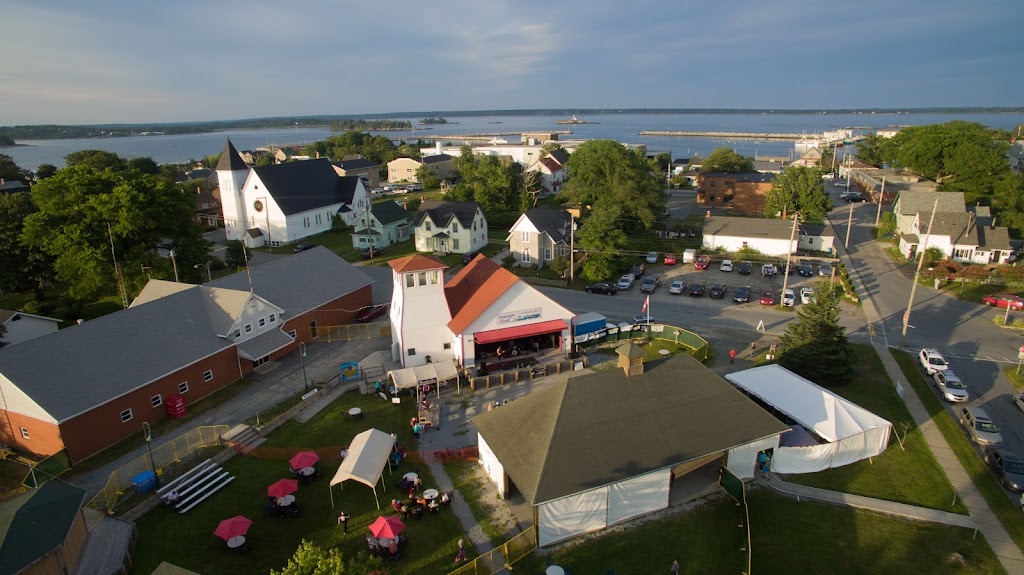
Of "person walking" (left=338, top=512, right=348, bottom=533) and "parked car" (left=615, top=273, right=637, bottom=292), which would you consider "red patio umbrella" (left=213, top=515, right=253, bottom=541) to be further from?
"parked car" (left=615, top=273, right=637, bottom=292)

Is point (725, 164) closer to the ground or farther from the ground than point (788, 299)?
farther from the ground

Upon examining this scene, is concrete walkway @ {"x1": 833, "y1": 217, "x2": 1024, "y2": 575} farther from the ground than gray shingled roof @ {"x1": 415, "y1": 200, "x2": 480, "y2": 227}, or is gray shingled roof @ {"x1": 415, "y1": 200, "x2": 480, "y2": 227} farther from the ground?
gray shingled roof @ {"x1": 415, "y1": 200, "x2": 480, "y2": 227}

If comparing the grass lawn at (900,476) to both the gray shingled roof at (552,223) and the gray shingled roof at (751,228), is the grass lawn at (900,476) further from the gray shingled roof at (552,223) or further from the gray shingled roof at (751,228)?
the gray shingled roof at (552,223)

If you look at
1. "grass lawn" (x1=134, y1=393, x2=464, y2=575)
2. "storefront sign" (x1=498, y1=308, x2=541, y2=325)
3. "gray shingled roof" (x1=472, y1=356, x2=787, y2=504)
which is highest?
"storefront sign" (x1=498, y1=308, x2=541, y2=325)

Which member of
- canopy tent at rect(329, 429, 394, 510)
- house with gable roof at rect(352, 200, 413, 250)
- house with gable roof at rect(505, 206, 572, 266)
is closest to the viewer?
canopy tent at rect(329, 429, 394, 510)

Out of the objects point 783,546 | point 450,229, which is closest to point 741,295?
point 783,546

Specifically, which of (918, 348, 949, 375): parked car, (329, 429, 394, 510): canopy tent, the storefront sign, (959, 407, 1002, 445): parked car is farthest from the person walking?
(918, 348, 949, 375): parked car

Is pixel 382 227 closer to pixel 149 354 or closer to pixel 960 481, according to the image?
pixel 149 354
